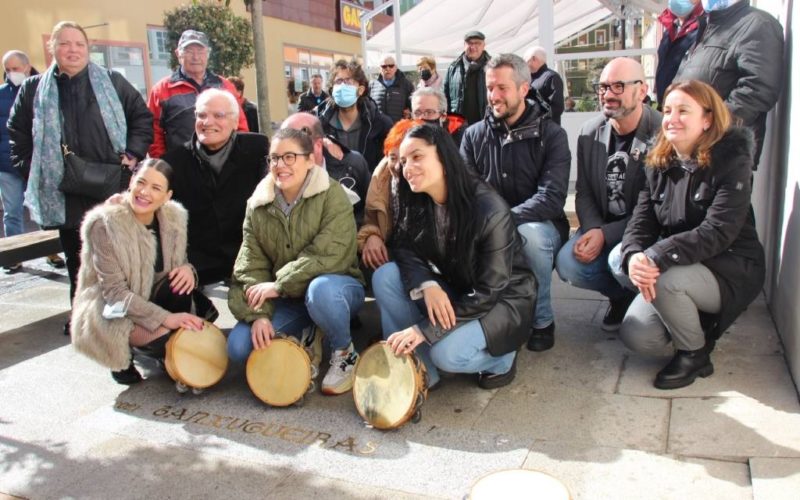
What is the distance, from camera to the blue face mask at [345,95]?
16.8 ft

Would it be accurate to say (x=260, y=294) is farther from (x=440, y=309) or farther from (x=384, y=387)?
(x=440, y=309)

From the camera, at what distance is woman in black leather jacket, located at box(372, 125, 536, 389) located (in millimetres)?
3307

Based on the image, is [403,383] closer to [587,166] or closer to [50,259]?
[587,166]

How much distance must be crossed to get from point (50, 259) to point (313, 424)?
4.90 metres

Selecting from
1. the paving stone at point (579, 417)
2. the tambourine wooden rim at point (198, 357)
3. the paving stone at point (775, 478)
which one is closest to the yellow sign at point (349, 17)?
the tambourine wooden rim at point (198, 357)

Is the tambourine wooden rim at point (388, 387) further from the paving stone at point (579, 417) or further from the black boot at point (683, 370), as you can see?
the black boot at point (683, 370)

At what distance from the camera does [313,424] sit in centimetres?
333

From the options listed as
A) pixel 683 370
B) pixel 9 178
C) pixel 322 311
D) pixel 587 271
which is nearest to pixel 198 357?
pixel 322 311

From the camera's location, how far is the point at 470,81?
7469 mm

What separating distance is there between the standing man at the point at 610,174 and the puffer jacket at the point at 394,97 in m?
3.58

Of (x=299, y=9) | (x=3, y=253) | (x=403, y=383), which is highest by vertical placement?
(x=299, y=9)

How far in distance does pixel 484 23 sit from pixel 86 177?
1142cm

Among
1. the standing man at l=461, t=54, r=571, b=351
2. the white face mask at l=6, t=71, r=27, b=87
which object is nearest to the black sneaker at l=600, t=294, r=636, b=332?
the standing man at l=461, t=54, r=571, b=351

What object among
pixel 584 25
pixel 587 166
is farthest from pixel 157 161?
pixel 584 25
